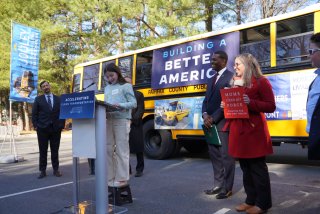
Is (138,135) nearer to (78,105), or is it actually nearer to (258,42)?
(258,42)

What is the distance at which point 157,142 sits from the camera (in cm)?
948

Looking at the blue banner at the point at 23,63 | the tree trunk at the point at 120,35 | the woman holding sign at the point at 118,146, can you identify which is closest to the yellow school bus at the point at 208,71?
the blue banner at the point at 23,63

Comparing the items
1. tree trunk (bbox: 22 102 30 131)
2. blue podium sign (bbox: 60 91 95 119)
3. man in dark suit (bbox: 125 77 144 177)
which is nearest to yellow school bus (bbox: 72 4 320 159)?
man in dark suit (bbox: 125 77 144 177)

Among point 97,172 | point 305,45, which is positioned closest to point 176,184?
point 97,172

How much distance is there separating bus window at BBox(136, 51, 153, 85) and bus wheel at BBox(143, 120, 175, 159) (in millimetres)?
1048

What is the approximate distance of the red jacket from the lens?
4102 mm

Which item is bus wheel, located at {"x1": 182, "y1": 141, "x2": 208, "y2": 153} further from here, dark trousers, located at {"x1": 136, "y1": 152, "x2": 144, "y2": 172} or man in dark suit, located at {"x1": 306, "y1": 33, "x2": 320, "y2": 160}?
man in dark suit, located at {"x1": 306, "y1": 33, "x2": 320, "y2": 160}

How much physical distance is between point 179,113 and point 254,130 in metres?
4.53

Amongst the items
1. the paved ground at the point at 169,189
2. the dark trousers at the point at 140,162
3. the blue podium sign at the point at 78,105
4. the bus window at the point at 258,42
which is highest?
the bus window at the point at 258,42

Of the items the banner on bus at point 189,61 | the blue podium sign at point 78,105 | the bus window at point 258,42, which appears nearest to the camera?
the blue podium sign at point 78,105

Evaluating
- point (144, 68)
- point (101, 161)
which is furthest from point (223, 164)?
point (144, 68)

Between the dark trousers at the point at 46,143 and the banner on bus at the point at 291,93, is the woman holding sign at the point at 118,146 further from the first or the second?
the banner on bus at the point at 291,93

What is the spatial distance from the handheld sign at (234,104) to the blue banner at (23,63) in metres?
7.12

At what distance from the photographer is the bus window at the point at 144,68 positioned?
377 inches
